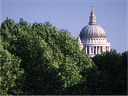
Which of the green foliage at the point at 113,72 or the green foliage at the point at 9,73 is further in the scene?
the green foliage at the point at 113,72

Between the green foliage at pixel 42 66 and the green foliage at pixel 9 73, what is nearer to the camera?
the green foliage at pixel 9 73

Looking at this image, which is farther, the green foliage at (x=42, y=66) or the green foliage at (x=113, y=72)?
the green foliage at (x=113, y=72)

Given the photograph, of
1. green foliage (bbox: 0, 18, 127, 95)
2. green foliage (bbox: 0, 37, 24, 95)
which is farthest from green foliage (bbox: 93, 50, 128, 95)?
green foliage (bbox: 0, 37, 24, 95)

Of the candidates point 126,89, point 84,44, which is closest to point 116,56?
point 126,89

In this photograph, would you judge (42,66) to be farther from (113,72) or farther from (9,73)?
(113,72)

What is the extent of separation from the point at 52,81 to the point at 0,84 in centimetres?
533

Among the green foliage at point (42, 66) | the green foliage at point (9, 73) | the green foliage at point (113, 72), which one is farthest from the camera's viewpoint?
the green foliage at point (113, 72)

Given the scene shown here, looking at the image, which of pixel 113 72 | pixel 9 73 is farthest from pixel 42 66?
pixel 113 72

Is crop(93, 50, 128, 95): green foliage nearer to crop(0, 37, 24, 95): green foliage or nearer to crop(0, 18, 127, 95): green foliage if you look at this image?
crop(0, 18, 127, 95): green foliage

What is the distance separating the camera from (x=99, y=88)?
37250 mm

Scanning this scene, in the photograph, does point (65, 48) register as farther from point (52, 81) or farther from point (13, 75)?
point (13, 75)

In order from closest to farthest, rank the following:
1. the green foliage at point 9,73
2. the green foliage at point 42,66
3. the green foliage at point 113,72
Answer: the green foliage at point 9,73 < the green foliage at point 42,66 < the green foliage at point 113,72

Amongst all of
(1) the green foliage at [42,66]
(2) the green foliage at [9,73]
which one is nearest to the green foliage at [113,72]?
(1) the green foliage at [42,66]

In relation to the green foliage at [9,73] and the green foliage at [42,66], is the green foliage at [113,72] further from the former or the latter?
the green foliage at [9,73]
